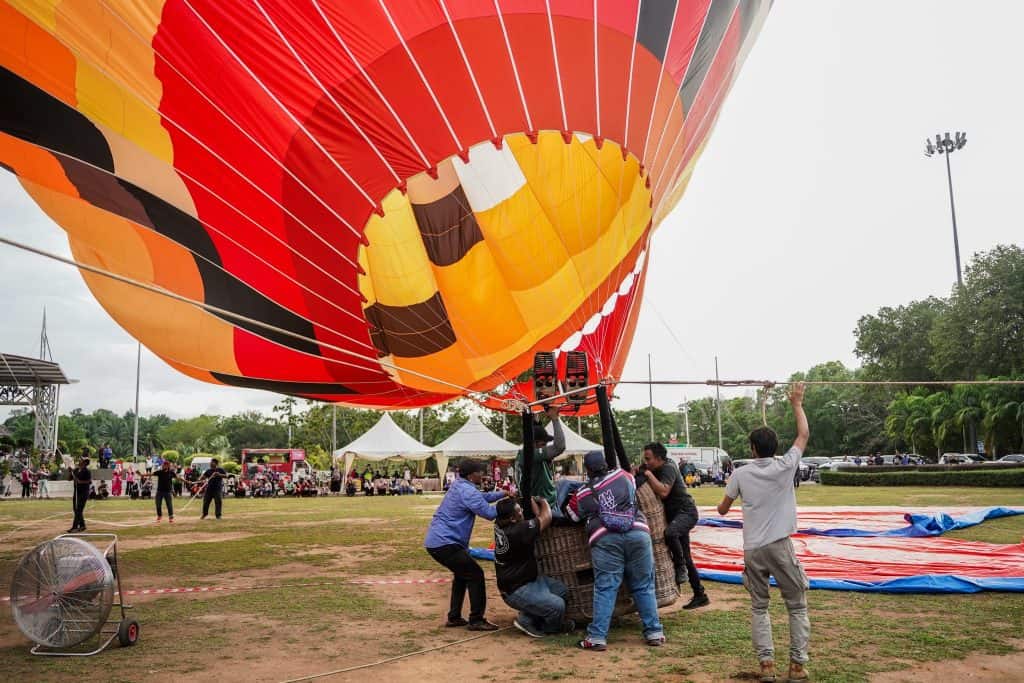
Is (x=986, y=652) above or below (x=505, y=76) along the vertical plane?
below

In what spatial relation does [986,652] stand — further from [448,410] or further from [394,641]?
[448,410]

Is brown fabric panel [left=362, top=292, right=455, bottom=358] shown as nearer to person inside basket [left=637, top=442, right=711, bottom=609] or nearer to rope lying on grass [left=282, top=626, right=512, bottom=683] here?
person inside basket [left=637, top=442, right=711, bottom=609]

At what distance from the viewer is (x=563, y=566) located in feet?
16.5

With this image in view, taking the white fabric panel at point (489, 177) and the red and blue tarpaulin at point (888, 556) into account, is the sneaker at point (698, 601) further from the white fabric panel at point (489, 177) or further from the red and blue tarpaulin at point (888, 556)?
the white fabric panel at point (489, 177)

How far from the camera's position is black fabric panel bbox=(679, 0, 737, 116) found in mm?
6621

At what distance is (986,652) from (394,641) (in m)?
3.27

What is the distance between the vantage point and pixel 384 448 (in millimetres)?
27594

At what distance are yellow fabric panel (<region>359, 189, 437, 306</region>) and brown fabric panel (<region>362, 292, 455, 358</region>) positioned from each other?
0.38 feet

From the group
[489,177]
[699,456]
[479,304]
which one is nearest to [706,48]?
[489,177]

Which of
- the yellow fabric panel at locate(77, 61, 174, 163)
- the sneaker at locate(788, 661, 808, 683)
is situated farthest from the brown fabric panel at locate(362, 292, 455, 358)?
the sneaker at locate(788, 661, 808, 683)

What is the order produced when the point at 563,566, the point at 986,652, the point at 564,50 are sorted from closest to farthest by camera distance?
the point at 986,652 < the point at 563,566 < the point at 564,50

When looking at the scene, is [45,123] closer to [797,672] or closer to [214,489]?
[797,672]

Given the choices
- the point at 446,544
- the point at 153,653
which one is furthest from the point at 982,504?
the point at 153,653

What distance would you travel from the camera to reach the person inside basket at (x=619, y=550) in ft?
14.9
